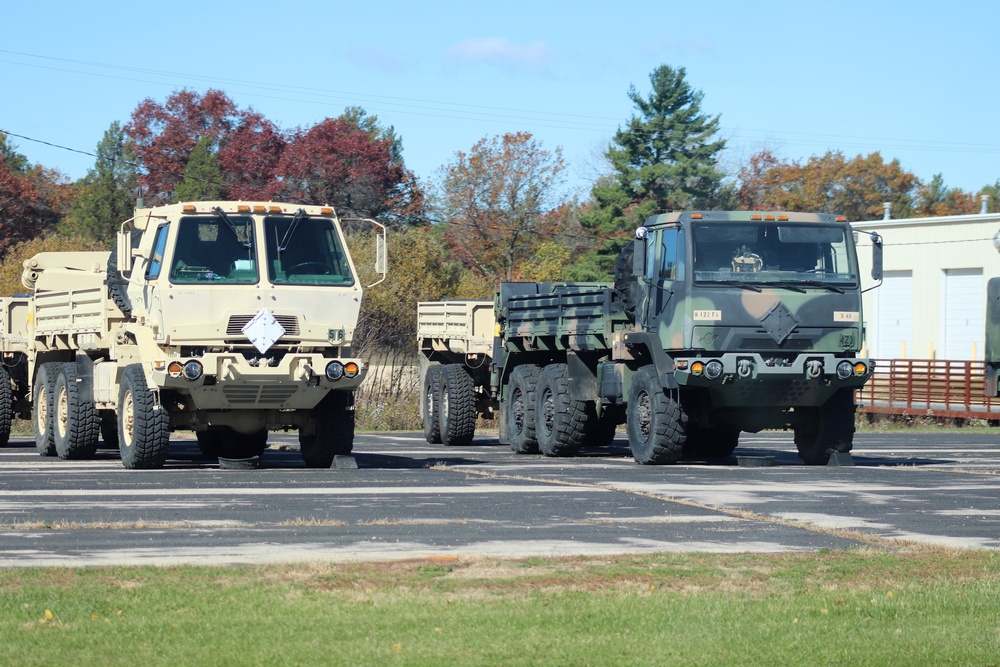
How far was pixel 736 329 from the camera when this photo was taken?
61.9 feet

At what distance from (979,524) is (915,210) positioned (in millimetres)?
75083

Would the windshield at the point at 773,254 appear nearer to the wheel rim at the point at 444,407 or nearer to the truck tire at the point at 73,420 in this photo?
the wheel rim at the point at 444,407

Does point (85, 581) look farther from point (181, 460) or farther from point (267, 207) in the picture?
point (181, 460)

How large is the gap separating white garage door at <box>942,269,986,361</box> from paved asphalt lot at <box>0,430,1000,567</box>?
26709mm

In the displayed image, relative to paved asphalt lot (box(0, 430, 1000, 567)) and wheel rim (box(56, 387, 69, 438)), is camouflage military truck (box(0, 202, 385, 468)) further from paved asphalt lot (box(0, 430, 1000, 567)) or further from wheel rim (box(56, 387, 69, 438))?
wheel rim (box(56, 387, 69, 438))

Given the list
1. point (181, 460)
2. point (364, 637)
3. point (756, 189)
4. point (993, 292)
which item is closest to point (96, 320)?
point (181, 460)

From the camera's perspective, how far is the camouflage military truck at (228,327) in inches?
669

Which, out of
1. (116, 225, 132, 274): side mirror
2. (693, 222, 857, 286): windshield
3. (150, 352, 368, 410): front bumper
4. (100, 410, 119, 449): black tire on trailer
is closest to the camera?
(150, 352, 368, 410): front bumper

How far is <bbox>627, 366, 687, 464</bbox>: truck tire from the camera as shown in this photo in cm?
1912

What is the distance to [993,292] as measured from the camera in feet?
95.9

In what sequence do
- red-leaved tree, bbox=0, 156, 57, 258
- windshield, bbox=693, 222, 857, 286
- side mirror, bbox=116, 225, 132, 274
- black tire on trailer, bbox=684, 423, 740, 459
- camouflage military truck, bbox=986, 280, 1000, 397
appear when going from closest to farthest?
1. side mirror, bbox=116, 225, 132, 274
2. windshield, bbox=693, 222, 857, 286
3. black tire on trailer, bbox=684, 423, 740, 459
4. camouflage military truck, bbox=986, 280, 1000, 397
5. red-leaved tree, bbox=0, 156, 57, 258

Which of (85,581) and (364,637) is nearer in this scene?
(364,637)

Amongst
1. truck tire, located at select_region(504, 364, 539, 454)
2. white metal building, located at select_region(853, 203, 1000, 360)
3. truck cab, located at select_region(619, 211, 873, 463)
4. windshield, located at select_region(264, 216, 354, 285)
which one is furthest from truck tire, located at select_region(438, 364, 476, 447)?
white metal building, located at select_region(853, 203, 1000, 360)

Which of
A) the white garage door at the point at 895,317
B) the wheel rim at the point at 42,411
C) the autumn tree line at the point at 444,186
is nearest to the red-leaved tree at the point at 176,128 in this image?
the autumn tree line at the point at 444,186
